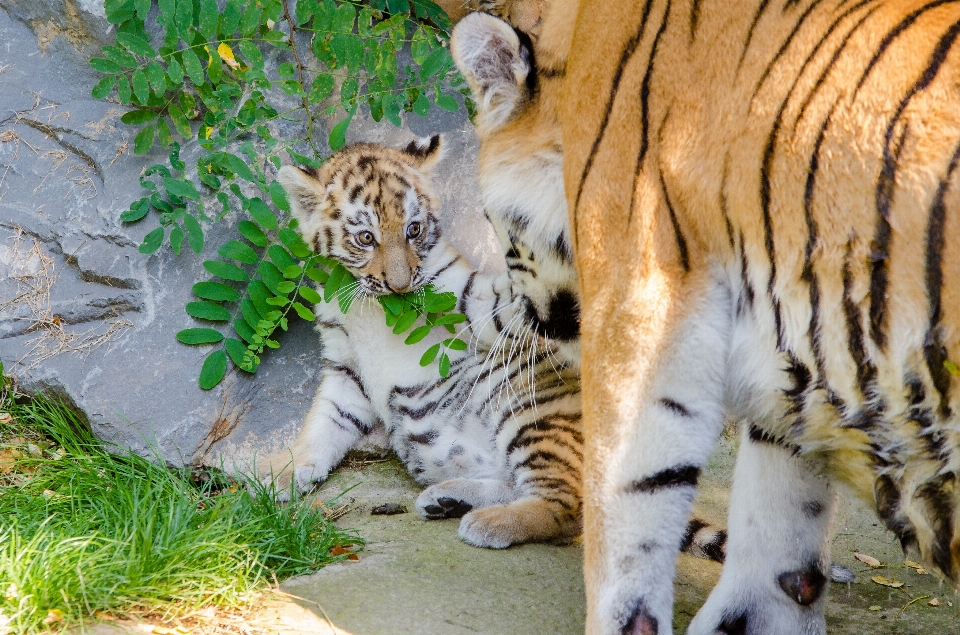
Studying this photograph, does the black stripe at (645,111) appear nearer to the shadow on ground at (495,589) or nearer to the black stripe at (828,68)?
the black stripe at (828,68)

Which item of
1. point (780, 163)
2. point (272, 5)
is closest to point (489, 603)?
point (780, 163)

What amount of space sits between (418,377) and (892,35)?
7.89 ft

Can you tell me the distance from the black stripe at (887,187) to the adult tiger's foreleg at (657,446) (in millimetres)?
311

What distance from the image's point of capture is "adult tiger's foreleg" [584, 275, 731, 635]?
→ 78.6 inches

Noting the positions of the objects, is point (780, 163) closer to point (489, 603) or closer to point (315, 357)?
point (489, 603)

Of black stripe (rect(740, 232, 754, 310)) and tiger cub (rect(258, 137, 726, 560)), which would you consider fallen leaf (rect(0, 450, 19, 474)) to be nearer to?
tiger cub (rect(258, 137, 726, 560))

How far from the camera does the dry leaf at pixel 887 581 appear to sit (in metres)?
2.99

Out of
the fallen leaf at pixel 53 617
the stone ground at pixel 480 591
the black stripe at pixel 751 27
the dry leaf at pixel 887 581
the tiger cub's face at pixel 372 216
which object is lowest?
the fallen leaf at pixel 53 617

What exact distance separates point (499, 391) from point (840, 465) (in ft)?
5.95

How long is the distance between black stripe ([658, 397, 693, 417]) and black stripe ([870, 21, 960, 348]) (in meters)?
0.42

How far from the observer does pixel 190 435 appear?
370 centimetres

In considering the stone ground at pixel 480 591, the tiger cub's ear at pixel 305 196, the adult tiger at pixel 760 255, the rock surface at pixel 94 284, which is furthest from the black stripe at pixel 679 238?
the rock surface at pixel 94 284

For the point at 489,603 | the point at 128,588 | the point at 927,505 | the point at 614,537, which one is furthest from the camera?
the point at 489,603

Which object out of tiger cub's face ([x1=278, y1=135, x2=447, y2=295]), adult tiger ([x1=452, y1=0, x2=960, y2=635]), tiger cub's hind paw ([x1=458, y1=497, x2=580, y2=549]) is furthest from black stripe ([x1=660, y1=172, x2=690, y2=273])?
tiger cub's face ([x1=278, y1=135, x2=447, y2=295])
